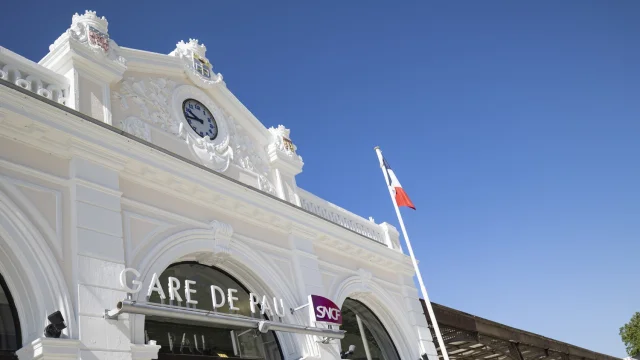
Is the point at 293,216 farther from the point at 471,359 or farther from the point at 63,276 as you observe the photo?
the point at 471,359

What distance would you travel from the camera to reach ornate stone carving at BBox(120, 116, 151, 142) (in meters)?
9.41

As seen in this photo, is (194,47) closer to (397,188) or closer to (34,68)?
(34,68)

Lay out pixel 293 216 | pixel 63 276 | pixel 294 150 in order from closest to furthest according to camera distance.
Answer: pixel 63 276, pixel 293 216, pixel 294 150

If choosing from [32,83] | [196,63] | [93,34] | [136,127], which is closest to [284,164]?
[196,63]

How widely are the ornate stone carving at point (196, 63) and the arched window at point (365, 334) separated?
6.01 metres

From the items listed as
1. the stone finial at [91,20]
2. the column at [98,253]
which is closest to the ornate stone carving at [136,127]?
the column at [98,253]

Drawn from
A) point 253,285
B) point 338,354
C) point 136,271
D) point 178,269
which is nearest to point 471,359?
point 338,354

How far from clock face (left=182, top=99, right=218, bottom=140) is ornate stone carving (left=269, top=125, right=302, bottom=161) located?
1.80 metres

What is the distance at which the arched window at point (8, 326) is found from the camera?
653cm

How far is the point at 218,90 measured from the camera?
12.1 metres

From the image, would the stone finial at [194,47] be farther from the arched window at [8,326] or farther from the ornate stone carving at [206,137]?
the arched window at [8,326]

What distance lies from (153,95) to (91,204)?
322cm

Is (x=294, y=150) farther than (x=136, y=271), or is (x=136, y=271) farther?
(x=294, y=150)

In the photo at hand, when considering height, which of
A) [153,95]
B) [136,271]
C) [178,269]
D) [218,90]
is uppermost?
[218,90]
